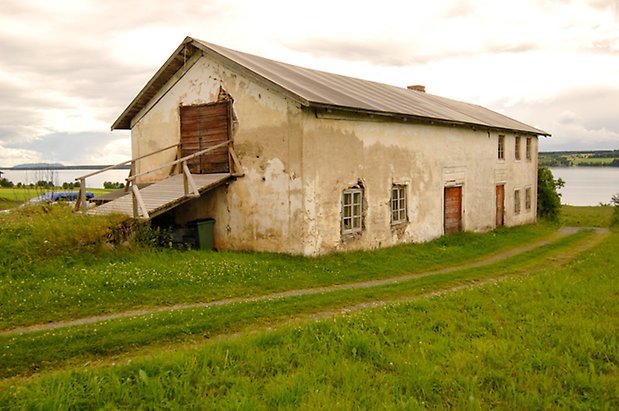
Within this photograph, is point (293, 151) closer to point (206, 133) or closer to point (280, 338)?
point (206, 133)

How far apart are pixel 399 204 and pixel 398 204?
0.06 metres

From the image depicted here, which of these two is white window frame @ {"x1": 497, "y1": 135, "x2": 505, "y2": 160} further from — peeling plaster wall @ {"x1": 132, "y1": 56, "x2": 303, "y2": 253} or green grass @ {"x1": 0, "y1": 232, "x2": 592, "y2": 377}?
green grass @ {"x1": 0, "y1": 232, "x2": 592, "y2": 377}

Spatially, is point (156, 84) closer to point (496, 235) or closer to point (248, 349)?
point (248, 349)

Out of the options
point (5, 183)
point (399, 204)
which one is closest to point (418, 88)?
point (399, 204)

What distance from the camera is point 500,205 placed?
24.0 metres

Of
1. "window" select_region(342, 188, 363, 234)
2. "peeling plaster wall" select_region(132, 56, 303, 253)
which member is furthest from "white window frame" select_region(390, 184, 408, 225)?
→ "peeling plaster wall" select_region(132, 56, 303, 253)

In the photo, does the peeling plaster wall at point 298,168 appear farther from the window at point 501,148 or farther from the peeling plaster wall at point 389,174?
the window at point 501,148

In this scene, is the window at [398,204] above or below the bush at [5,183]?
below

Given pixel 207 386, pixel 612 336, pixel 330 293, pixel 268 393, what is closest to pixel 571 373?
pixel 612 336

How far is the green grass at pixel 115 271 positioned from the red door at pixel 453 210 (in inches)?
204

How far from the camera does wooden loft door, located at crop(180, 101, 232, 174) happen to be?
49.0 ft

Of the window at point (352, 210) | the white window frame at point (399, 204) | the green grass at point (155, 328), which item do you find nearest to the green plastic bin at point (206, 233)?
the window at point (352, 210)

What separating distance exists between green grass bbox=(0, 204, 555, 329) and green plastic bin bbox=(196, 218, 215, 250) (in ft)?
5.80

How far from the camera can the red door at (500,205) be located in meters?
23.7
